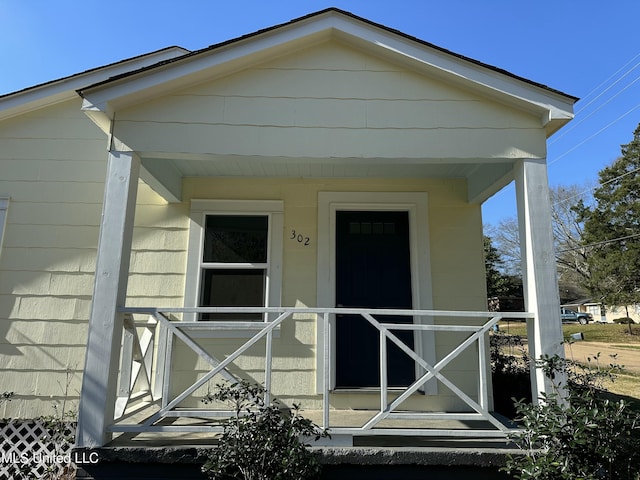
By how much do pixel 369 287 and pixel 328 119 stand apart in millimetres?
2086

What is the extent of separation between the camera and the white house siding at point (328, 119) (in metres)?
3.42

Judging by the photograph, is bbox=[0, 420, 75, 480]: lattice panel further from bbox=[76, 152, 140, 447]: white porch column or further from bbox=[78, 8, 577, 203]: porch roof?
bbox=[78, 8, 577, 203]: porch roof

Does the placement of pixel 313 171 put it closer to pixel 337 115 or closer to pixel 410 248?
pixel 337 115

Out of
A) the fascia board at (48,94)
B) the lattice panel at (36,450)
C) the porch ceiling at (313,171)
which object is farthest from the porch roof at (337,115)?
the lattice panel at (36,450)

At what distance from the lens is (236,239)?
4.80 metres

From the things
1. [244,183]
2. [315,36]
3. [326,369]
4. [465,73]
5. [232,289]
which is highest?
[315,36]

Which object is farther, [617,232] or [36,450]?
[617,232]

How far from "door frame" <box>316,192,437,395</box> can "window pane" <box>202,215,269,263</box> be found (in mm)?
704

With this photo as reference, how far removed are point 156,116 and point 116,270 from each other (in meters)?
1.33

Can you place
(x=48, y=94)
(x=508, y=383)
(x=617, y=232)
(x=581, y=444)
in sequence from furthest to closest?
(x=617, y=232)
(x=508, y=383)
(x=48, y=94)
(x=581, y=444)

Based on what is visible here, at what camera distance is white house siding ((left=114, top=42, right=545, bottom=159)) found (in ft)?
11.2

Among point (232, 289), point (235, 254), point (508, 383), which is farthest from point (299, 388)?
point (508, 383)

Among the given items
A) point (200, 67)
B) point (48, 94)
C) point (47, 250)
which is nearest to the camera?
point (200, 67)

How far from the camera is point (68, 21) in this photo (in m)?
6.01
